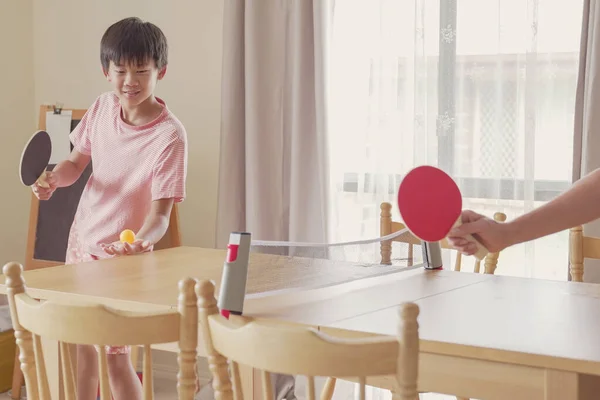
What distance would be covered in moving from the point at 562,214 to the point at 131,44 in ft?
4.64

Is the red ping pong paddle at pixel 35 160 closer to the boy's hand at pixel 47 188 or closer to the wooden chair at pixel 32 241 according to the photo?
the boy's hand at pixel 47 188

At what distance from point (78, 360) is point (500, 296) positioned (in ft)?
3.76

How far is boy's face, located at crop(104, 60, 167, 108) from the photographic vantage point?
2.56 meters

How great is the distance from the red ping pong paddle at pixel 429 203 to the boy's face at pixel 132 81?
1143mm

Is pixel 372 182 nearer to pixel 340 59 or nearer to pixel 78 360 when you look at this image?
pixel 340 59

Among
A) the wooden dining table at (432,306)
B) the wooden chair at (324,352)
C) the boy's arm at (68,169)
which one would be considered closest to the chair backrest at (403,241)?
the wooden dining table at (432,306)

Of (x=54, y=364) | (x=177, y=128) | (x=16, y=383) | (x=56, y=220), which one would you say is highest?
(x=177, y=128)

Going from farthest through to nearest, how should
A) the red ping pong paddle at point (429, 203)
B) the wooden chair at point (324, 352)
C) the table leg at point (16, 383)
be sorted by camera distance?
the table leg at point (16, 383) → the red ping pong paddle at point (429, 203) → the wooden chair at point (324, 352)

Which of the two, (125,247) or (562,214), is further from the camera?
(125,247)

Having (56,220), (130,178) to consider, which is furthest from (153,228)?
(56,220)

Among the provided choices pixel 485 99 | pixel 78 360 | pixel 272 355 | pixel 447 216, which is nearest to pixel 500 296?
pixel 447 216

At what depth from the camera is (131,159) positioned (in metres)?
2.54

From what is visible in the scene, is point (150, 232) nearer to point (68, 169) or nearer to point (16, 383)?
point (68, 169)

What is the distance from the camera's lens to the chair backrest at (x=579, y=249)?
236 cm
